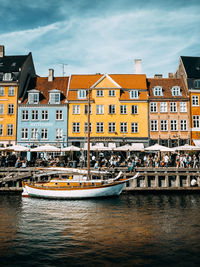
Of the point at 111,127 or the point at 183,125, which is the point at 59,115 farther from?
the point at 183,125

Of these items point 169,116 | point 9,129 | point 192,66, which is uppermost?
point 192,66

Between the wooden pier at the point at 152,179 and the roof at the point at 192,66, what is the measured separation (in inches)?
789

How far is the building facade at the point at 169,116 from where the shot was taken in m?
41.0

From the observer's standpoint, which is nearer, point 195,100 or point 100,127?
point 100,127

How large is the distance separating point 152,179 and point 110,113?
16.4 metres

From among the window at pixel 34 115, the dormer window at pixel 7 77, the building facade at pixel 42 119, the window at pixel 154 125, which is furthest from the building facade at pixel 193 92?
the dormer window at pixel 7 77

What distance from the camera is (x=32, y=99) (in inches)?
1679

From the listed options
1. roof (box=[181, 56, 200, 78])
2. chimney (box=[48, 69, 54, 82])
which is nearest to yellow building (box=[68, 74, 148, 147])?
chimney (box=[48, 69, 54, 82])

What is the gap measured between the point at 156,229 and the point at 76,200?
10530mm

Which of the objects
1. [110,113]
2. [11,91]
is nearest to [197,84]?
[110,113]

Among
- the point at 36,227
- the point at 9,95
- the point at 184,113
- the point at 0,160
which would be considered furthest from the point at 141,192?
the point at 9,95

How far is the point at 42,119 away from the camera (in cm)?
4222

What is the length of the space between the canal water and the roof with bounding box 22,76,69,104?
23918 millimetres

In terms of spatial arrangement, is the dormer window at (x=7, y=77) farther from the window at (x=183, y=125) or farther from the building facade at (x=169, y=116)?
the window at (x=183, y=125)
